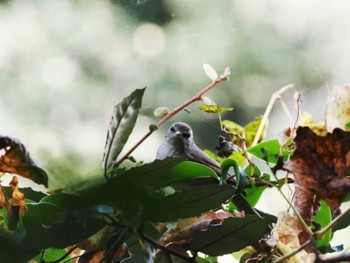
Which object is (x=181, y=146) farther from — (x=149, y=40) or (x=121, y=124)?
(x=149, y=40)

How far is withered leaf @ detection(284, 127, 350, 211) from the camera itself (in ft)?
1.05

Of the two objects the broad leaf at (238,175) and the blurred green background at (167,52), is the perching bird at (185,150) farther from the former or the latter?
the blurred green background at (167,52)

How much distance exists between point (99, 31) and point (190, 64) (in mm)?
266

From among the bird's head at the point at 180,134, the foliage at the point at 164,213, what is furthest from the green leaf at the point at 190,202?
the bird's head at the point at 180,134

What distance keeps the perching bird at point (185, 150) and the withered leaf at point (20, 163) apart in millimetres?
160

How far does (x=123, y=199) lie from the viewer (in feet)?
0.94

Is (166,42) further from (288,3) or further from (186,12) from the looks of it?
(288,3)

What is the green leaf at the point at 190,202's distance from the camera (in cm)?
36

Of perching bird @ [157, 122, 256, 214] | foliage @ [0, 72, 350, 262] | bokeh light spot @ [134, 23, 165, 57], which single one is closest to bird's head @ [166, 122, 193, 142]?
perching bird @ [157, 122, 256, 214]

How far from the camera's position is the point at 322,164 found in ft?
1.05

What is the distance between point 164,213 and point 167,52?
125 cm

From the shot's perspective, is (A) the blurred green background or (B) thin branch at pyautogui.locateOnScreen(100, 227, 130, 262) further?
(A) the blurred green background

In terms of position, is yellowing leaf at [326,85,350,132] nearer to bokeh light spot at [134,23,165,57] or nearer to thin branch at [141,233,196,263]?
thin branch at [141,233,196,263]

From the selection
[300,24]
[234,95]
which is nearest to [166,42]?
[234,95]
